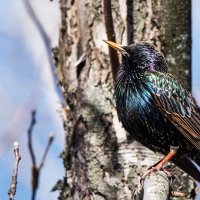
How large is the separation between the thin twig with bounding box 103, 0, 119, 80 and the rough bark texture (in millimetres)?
279

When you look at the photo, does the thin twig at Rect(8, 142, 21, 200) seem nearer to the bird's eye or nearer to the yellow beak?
the yellow beak

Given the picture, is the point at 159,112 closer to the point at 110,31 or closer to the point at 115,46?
the point at 115,46

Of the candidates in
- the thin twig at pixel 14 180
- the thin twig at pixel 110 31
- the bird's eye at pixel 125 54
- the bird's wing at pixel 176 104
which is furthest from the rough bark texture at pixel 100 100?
the thin twig at pixel 14 180

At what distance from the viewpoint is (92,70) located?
5.18 m

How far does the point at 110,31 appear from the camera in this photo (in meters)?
4.61

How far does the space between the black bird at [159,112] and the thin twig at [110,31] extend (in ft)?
0.34

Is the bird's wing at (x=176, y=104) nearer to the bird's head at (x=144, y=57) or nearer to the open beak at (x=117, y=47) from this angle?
the bird's head at (x=144, y=57)

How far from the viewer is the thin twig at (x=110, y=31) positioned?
4523 mm

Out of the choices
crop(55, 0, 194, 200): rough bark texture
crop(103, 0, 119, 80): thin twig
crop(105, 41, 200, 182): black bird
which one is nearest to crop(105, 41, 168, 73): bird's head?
crop(105, 41, 200, 182): black bird

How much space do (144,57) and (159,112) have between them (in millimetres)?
402

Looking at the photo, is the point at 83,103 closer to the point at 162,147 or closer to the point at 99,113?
the point at 99,113

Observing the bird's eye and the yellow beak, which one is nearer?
the yellow beak

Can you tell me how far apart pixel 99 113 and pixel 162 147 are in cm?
66

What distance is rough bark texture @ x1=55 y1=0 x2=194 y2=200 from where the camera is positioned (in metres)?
4.89
